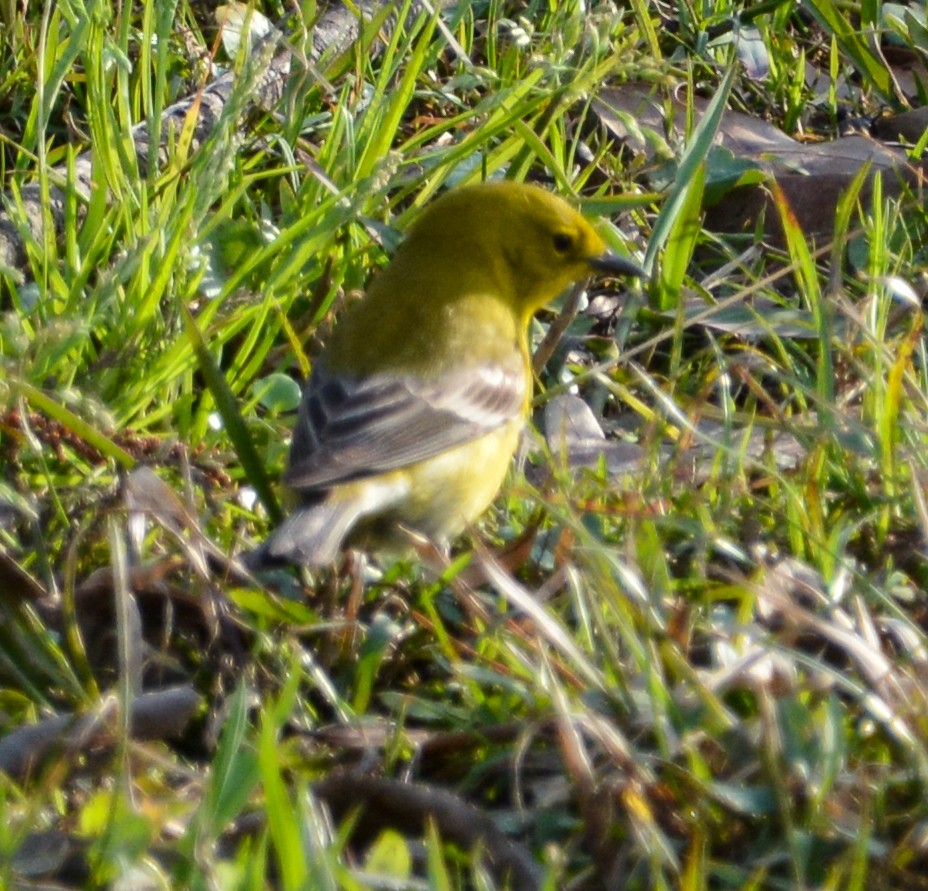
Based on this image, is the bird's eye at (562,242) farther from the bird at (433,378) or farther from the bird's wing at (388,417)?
the bird's wing at (388,417)

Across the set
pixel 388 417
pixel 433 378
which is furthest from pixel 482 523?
pixel 433 378

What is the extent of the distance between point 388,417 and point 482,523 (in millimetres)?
367

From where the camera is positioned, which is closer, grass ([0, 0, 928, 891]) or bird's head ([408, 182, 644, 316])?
grass ([0, 0, 928, 891])

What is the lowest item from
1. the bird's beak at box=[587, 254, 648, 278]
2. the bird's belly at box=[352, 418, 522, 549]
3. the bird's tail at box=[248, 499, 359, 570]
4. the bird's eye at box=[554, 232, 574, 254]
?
the bird's belly at box=[352, 418, 522, 549]

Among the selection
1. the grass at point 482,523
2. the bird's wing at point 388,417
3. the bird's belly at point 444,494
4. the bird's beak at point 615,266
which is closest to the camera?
the grass at point 482,523

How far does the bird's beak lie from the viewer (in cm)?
491

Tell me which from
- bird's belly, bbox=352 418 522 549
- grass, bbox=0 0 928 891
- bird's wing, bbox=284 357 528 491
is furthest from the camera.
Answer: bird's belly, bbox=352 418 522 549

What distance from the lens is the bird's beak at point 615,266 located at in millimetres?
4910

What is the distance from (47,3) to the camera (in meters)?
5.00

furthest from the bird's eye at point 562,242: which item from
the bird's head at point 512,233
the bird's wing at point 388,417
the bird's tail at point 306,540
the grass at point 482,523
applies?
the bird's tail at point 306,540

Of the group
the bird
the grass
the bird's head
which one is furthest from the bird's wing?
the bird's head

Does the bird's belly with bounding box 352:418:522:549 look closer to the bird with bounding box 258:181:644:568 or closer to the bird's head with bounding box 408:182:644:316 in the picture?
the bird with bounding box 258:181:644:568

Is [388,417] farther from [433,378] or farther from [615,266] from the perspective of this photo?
[615,266]

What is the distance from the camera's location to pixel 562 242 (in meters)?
5.03
